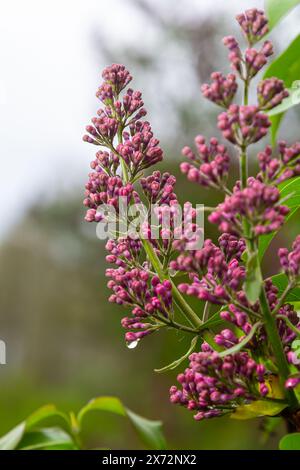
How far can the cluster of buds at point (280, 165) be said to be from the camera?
0.40 metres

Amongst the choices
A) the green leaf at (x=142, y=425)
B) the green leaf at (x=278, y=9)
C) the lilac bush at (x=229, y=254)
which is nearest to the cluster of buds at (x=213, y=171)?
the lilac bush at (x=229, y=254)

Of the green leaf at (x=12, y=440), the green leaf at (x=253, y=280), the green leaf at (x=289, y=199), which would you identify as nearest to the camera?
the green leaf at (x=253, y=280)

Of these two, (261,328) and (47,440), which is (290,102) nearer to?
(261,328)

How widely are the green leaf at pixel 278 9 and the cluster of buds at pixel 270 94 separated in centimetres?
6

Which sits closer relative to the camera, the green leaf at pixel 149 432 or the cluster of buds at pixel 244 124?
the cluster of buds at pixel 244 124

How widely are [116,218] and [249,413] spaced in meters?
0.18

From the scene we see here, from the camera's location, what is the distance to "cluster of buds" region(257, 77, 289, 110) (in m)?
0.41

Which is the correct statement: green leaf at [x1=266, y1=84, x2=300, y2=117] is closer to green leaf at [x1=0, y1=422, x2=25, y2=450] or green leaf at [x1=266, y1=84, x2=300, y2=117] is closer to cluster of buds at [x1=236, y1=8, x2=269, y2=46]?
cluster of buds at [x1=236, y1=8, x2=269, y2=46]

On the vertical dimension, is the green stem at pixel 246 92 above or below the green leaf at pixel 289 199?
above

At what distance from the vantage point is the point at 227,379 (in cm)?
42

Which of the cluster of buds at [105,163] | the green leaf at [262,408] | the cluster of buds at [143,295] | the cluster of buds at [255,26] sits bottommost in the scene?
the green leaf at [262,408]

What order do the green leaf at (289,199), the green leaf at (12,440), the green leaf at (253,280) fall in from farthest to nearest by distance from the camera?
the green leaf at (12,440) → the green leaf at (289,199) → the green leaf at (253,280)

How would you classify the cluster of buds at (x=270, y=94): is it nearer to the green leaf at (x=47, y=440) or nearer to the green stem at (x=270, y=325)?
the green stem at (x=270, y=325)

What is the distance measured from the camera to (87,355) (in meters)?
3.84
